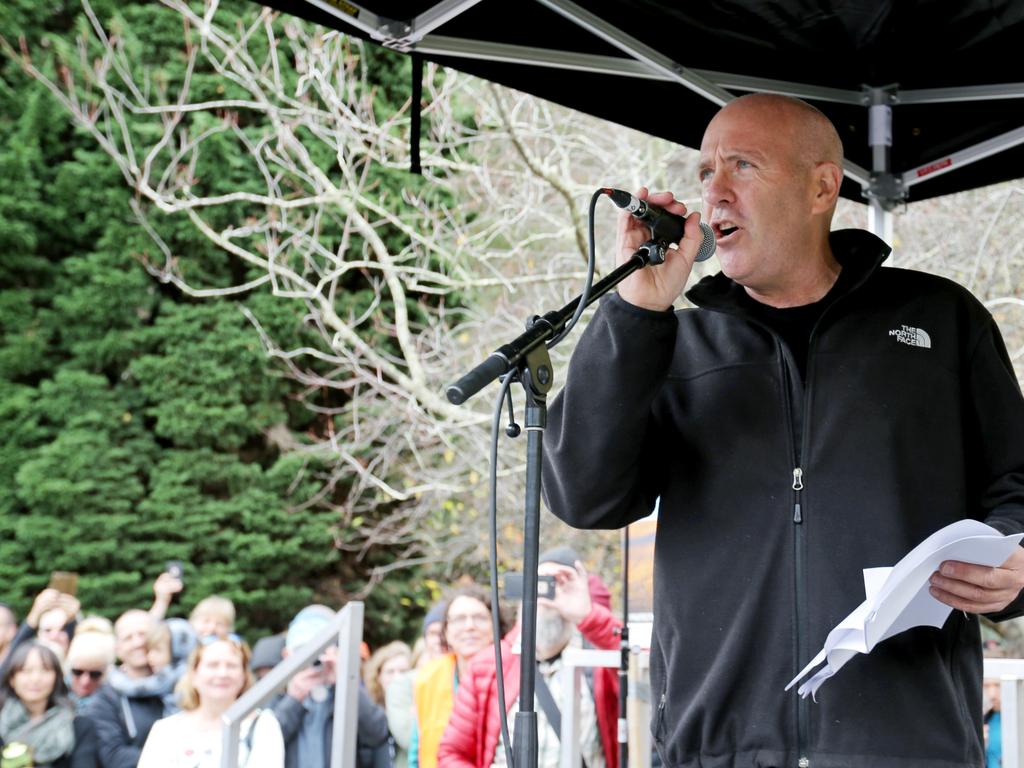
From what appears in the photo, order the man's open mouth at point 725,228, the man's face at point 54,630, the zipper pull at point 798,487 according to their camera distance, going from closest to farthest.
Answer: the zipper pull at point 798,487 → the man's open mouth at point 725,228 → the man's face at point 54,630

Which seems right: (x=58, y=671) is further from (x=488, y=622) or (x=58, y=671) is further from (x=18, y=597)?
(x=18, y=597)

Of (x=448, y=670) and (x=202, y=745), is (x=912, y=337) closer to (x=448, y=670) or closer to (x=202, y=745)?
(x=448, y=670)

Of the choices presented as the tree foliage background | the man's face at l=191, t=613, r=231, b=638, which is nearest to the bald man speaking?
the man's face at l=191, t=613, r=231, b=638

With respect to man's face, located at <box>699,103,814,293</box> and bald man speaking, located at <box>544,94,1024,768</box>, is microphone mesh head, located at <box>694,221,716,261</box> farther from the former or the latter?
man's face, located at <box>699,103,814,293</box>

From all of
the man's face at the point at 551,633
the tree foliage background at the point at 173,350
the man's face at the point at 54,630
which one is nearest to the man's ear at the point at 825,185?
the man's face at the point at 551,633

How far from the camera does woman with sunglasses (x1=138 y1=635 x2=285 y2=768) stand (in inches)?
187

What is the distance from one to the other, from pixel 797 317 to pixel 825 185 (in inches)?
12.6

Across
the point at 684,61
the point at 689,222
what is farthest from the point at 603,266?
the point at 689,222

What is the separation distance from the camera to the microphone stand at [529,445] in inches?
62.2

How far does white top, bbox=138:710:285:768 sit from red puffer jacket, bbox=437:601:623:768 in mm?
693

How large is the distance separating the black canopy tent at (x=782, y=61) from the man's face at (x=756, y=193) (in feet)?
2.50

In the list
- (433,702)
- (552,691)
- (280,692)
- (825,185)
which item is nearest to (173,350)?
(280,692)

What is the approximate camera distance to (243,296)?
16297mm

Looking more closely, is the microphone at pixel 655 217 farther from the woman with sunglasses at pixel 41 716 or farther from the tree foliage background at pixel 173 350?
the tree foliage background at pixel 173 350
